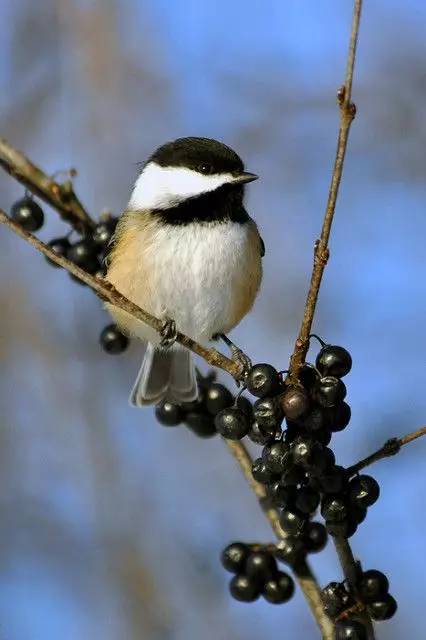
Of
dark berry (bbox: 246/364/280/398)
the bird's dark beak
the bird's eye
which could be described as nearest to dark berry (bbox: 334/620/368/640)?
dark berry (bbox: 246/364/280/398)

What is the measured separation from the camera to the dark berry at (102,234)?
321 centimetres

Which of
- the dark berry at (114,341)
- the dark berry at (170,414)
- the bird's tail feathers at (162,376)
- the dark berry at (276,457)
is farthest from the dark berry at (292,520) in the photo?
the dark berry at (114,341)

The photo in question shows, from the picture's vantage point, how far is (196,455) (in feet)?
14.6

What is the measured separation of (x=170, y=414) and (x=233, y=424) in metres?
0.71

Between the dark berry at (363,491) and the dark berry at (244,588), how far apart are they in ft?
2.07

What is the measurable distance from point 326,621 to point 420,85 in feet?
10.8

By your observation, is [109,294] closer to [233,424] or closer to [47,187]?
[233,424]

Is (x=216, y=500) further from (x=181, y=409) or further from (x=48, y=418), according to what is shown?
(x=181, y=409)

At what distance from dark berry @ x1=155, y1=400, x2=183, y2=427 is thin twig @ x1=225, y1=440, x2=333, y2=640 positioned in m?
0.38

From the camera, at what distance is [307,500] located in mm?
2045

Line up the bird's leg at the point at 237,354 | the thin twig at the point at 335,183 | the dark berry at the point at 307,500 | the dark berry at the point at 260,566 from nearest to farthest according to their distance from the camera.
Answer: the thin twig at the point at 335,183 < the dark berry at the point at 307,500 < the dark berry at the point at 260,566 < the bird's leg at the point at 237,354

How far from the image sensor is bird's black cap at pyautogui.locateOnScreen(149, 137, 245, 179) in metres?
3.19

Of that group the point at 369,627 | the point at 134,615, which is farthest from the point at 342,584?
the point at 134,615

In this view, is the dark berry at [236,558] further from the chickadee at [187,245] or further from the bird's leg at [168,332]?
the bird's leg at [168,332]
